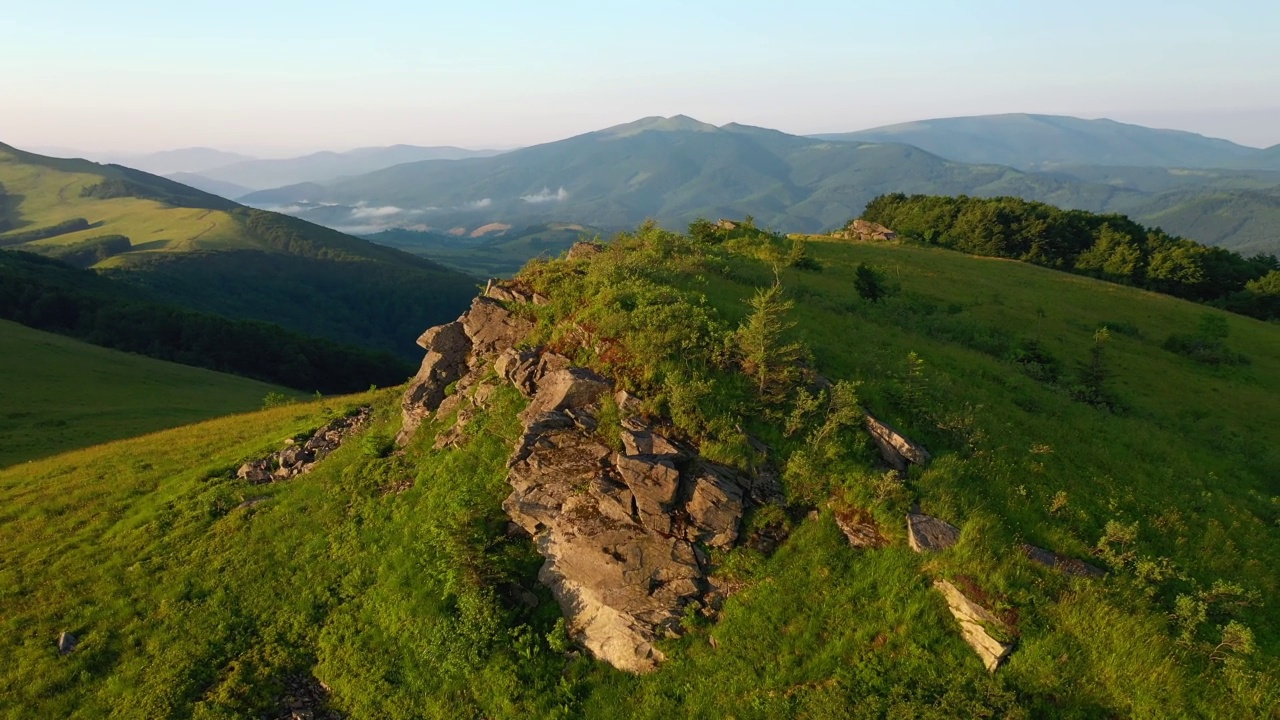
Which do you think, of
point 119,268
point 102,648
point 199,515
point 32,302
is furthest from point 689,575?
point 119,268

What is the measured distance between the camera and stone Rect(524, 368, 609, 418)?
1539cm

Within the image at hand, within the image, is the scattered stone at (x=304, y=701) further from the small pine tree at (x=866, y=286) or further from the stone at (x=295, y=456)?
the small pine tree at (x=866, y=286)

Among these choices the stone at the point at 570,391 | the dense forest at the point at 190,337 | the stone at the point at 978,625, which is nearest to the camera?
the stone at the point at 978,625

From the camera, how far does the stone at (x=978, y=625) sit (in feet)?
34.9

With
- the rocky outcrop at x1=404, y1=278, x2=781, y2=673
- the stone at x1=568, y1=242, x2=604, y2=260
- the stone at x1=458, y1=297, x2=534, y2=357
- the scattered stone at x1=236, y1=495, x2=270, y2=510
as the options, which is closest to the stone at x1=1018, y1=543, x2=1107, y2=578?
the rocky outcrop at x1=404, y1=278, x2=781, y2=673

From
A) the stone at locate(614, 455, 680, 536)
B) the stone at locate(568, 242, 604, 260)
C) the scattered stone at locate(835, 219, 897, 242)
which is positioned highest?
the stone at locate(568, 242, 604, 260)

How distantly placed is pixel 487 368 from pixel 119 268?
8273 inches

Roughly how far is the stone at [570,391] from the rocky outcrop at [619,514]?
0.03 metres

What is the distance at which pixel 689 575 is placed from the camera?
1259 cm

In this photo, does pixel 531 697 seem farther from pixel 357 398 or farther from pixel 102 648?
pixel 357 398

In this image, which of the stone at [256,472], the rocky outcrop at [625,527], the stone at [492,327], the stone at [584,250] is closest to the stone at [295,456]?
the stone at [256,472]

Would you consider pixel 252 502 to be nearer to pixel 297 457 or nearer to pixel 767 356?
pixel 297 457

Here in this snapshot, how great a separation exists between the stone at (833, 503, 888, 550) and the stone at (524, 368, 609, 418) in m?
6.37

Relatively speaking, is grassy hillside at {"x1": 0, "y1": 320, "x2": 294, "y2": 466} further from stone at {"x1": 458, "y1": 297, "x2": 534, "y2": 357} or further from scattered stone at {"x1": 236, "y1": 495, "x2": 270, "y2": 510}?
stone at {"x1": 458, "y1": 297, "x2": 534, "y2": 357}
